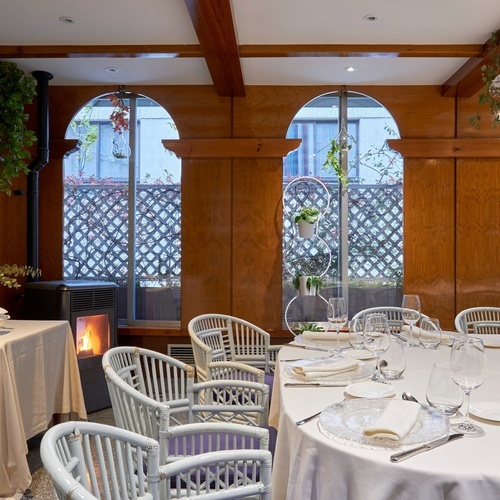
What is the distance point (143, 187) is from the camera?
4910 mm

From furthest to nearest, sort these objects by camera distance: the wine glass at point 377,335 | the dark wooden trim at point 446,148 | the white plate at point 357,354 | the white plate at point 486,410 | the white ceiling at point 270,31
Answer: the dark wooden trim at point 446,148, the white ceiling at point 270,31, the white plate at point 357,354, the wine glass at point 377,335, the white plate at point 486,410

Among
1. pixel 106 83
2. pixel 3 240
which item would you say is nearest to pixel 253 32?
pixel 106 83

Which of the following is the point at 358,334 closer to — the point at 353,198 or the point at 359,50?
the point at 359,50

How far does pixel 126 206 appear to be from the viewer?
4922 millimetres

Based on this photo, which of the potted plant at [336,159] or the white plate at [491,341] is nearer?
the white plate at [491,341]

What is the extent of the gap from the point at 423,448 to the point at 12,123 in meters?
3.77

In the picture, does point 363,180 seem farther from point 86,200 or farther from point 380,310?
point 86,200

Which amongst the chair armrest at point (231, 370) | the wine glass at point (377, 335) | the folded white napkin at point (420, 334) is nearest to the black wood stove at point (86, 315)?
the chair armrest at point (231, 370)

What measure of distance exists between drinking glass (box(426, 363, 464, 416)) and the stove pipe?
12.3 ft

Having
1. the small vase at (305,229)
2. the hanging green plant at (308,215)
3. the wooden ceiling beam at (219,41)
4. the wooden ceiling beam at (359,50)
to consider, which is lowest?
the small vase at (305,229)

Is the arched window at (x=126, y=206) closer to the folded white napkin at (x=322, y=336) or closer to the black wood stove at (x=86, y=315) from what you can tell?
the black wood stove at (x=86, y=315)

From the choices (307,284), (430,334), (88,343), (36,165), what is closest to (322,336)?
(430,334)

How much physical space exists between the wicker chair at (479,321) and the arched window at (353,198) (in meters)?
0.84

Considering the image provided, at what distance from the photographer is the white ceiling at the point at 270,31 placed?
320 cm
